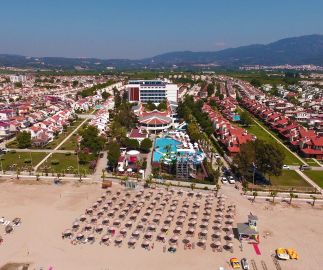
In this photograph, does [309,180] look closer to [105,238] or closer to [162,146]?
[162,146]

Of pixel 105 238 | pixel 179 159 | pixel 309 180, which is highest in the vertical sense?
pixel 179 159

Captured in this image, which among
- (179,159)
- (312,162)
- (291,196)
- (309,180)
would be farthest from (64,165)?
(312,162)

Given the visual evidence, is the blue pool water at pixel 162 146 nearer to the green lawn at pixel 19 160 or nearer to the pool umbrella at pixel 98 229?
the green lawn at pixel 19 160

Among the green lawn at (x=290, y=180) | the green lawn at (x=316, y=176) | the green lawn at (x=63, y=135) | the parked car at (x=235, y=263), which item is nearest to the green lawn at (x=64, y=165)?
the green lawn at (x=63, y=135)

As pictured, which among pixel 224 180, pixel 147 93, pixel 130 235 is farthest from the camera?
pixel 147 93

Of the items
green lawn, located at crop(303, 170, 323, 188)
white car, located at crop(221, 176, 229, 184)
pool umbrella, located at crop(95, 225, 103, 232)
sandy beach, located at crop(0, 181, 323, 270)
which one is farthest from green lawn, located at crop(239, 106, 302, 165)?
pool umbrella, located at crop(95, 225, 103, 232)
